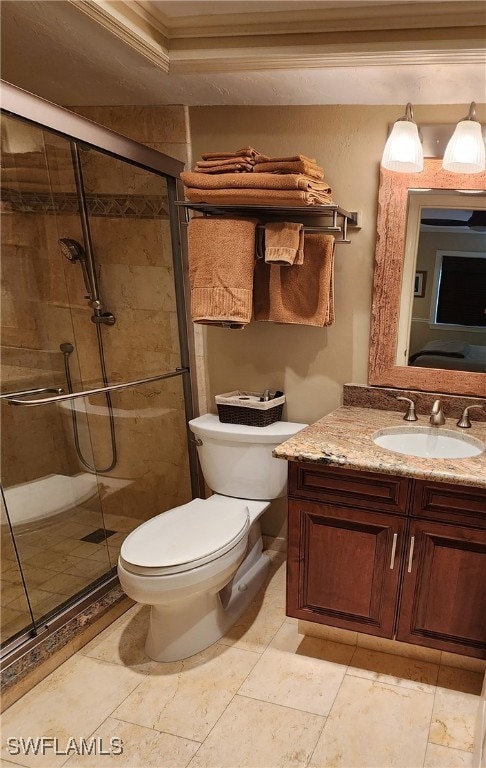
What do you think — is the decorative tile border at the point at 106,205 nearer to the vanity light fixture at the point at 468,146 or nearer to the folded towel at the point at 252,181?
the folded towel at the point at 252,181

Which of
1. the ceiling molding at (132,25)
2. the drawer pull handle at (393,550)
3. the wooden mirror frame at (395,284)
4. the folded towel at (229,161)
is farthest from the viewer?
the wooden mirror frame at (395,284)

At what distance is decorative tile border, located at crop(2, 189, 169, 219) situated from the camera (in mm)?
1932

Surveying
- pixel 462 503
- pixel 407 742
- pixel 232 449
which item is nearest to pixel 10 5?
pixel 232 449

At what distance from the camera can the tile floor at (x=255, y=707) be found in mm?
1284

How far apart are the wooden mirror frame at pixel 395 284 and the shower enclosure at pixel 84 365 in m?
0.88

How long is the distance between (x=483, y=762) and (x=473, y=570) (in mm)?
467

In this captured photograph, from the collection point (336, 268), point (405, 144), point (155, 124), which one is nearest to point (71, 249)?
point (155, 124)

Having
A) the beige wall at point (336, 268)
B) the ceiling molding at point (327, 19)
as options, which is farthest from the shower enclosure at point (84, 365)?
the ceiling molding at point (327, 19)

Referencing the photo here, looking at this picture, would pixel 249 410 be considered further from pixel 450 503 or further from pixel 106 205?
pixel 106 205

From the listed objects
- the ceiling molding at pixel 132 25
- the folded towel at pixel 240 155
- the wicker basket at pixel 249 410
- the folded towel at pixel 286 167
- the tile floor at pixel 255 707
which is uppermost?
the ceiling molding at pixel 132 25

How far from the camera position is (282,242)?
1.62 m

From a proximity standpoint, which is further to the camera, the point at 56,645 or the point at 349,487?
the point at 56,645

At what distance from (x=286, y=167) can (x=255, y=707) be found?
1748 mm

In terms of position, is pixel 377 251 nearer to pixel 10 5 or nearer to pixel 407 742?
pixel 10 5
